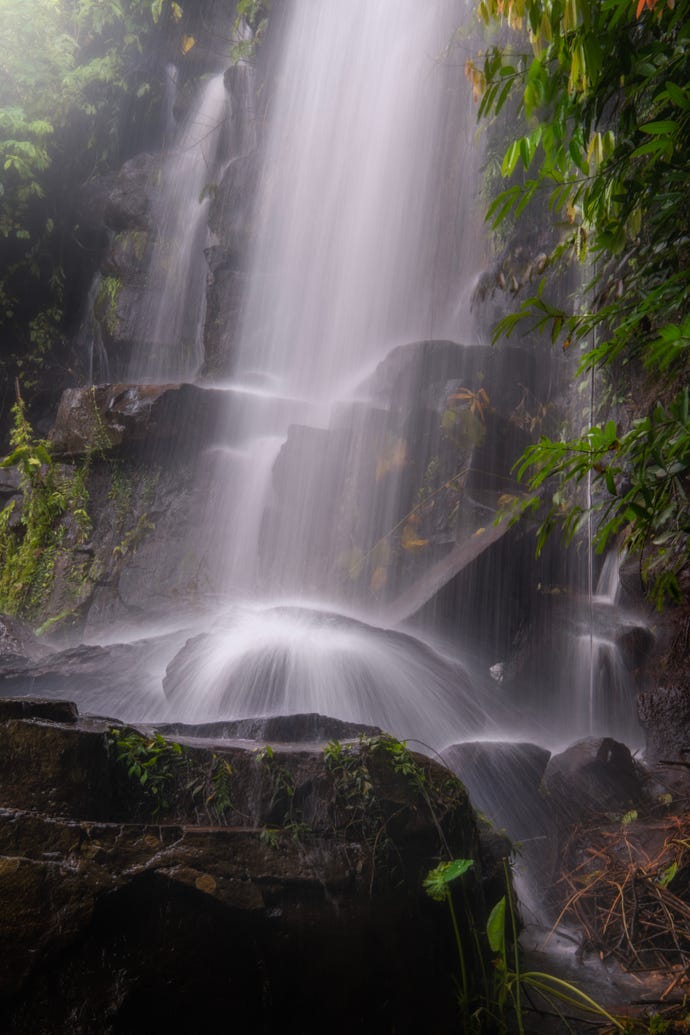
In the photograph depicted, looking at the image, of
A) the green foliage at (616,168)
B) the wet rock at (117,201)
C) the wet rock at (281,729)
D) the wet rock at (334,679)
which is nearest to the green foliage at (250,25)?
the wet rock at (117,201)

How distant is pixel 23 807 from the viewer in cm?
226

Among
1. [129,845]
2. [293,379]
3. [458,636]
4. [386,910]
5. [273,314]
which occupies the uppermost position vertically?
[273,314]

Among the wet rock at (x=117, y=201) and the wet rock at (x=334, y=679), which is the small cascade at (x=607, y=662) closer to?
the wet rock at (x=334, y=679)

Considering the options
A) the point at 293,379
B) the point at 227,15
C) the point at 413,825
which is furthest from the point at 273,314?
Result: the point at 413,825

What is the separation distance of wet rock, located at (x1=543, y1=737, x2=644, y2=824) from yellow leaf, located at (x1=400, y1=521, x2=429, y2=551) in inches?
138

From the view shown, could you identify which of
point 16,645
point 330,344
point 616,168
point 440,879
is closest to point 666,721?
point 440,879

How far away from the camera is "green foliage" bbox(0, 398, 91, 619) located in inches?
342

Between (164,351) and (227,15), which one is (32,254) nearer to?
(164,351)

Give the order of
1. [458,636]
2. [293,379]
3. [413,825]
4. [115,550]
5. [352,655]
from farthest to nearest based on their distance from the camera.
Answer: [293,379], [115,550], [458,636], [352,655], [413,825]

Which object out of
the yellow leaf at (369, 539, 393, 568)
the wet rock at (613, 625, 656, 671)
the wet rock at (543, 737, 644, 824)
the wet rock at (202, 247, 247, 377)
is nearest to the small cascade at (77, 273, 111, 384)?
the wet rock at (202, 247, 247, 377)

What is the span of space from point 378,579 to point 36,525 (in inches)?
193

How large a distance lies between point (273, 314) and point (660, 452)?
37.8ft

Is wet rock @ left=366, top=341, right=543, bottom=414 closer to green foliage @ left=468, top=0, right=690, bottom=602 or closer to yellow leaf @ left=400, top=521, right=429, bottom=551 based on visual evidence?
yellow leaf @ left=400, top=521, right=429, bottom=551

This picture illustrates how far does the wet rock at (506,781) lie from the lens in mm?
4504
